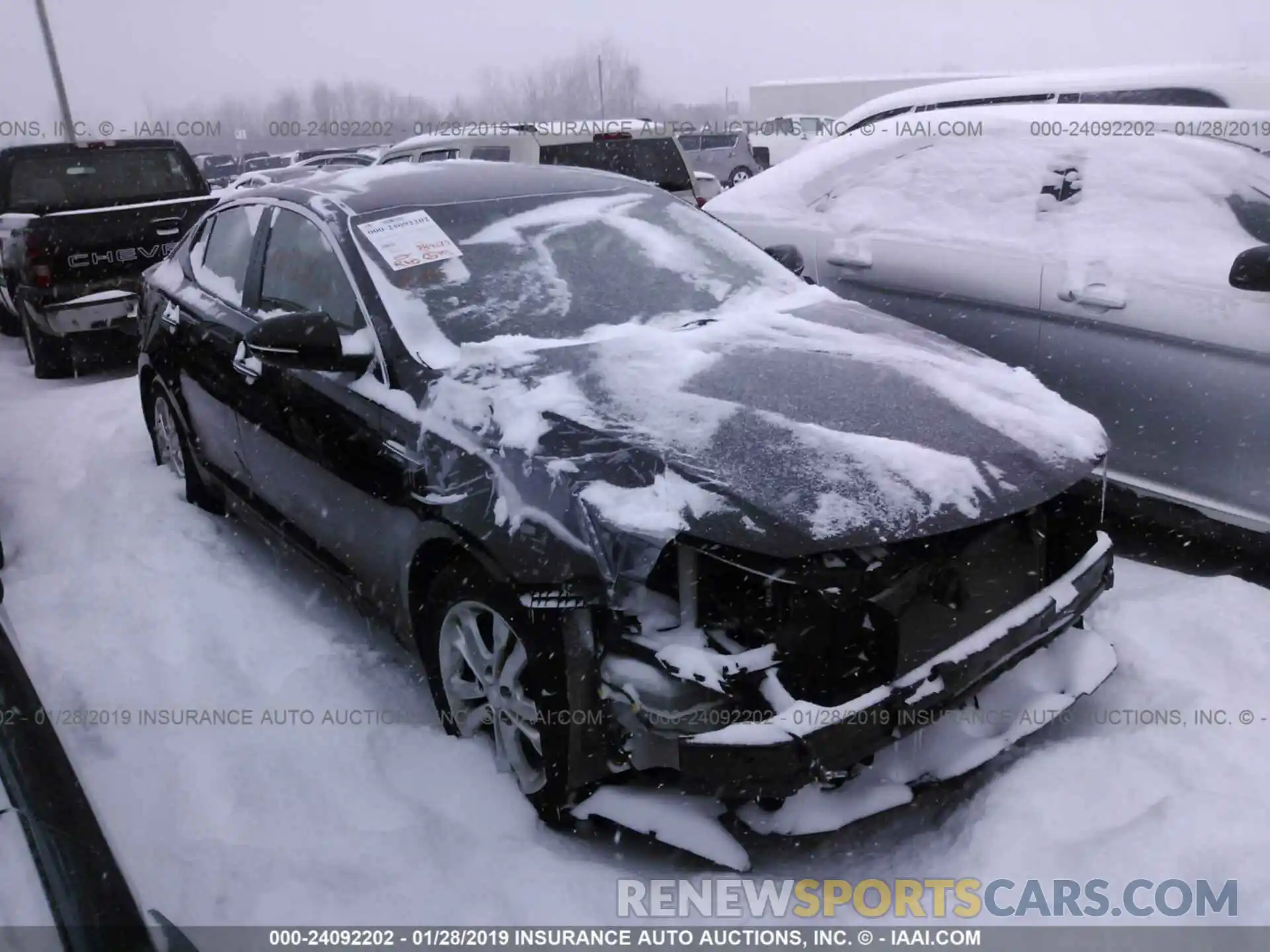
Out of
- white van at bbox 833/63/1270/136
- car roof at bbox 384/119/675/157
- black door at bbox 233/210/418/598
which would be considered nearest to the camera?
black door at bbox 233/210/418/598

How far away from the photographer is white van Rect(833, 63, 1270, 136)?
5.86 m

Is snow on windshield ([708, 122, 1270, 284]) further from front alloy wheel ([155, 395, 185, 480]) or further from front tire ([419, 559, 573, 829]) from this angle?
front alloy wheel ([155, 395, 185, 480])

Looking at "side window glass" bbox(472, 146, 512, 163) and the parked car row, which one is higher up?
"side window glass" bbox(472, 146, 512, 163)

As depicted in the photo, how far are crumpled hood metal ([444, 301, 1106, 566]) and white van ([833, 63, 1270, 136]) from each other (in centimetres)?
316

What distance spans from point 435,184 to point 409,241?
19.9 inches

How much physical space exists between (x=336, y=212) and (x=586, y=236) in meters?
0.89

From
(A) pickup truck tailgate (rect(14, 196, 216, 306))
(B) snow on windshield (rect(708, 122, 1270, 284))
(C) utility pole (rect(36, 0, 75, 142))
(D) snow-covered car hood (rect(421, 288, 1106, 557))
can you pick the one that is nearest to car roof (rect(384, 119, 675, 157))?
(A) pickup truck tailgate (rect(14, 196, 216, 306))

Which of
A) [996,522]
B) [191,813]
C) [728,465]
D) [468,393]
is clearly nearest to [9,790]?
[191,813]

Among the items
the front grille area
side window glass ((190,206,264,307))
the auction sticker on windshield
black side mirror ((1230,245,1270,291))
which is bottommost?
the front grille area

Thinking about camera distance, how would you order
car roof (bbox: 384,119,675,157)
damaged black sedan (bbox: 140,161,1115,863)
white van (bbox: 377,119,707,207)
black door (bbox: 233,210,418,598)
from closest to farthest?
damaged black sedan (bbox: 140,161,1115,863), black door (bbox: 233,210,418,598), white van (bbox: 377,119,707,207), car roof (bbox: 384,119,675,157)

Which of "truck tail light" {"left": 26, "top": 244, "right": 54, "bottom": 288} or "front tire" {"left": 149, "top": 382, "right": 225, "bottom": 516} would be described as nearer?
"front tire" {"left": 149, "top": 382, "right": 225, "bottom": 516}

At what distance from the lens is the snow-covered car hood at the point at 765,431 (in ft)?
7.73

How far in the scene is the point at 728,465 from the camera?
2.47 metres

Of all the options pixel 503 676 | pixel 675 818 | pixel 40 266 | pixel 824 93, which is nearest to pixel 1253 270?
pixel 675 818
